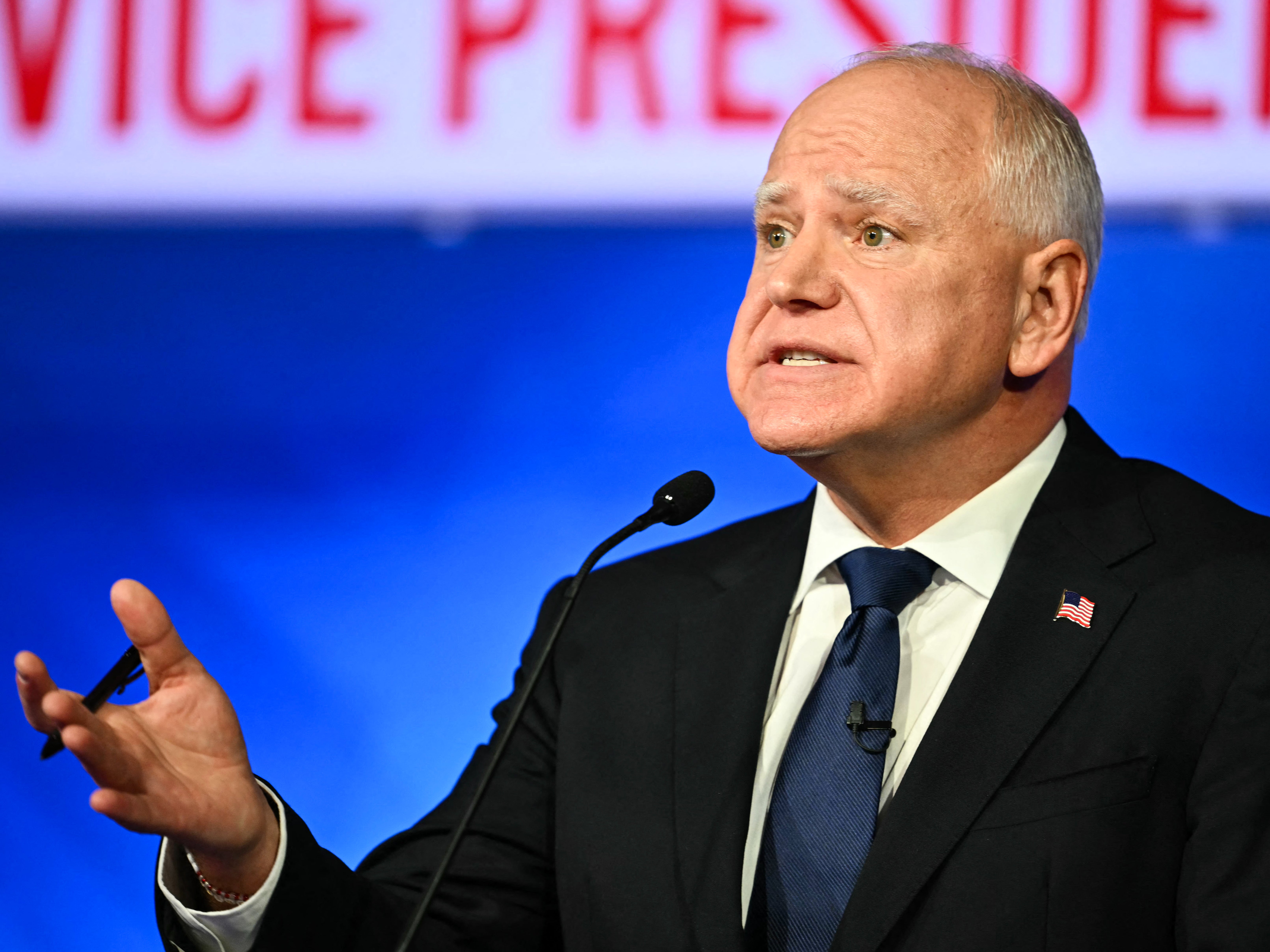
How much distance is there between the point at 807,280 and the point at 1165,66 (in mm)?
1006

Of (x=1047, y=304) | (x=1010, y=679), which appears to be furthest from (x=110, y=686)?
(x=1047, y=304)

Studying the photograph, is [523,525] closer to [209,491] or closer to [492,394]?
[492,394]

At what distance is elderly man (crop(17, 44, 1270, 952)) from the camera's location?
5.08 ft

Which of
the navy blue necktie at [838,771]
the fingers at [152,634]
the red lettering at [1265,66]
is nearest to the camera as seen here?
the fingers at [152,634]

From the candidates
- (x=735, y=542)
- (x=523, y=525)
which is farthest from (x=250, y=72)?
(x=735, y=542)

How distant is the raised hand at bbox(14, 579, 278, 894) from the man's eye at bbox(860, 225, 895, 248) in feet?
3.18

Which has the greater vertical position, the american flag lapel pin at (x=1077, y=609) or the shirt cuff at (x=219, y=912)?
the american flag lapel pin at (x=1077, y=609)

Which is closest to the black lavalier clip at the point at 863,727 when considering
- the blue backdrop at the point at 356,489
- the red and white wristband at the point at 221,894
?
the red and white wristband at the point at 221,894

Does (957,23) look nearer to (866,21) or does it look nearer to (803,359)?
(866,21)

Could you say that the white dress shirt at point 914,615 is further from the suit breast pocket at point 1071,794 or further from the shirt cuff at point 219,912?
the shirt cuff at point 219,912

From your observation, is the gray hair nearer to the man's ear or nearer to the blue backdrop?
the man's ear

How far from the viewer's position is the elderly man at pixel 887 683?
1.55 m

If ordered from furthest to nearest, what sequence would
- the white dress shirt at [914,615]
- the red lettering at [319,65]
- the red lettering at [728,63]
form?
1. the red lettering at [319,65]
2. the red lettering at [728,63]
3. the white dress shirt at [914,615]

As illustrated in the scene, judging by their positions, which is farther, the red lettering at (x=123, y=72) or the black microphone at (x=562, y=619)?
the red lettering at (x=123, y=72)
